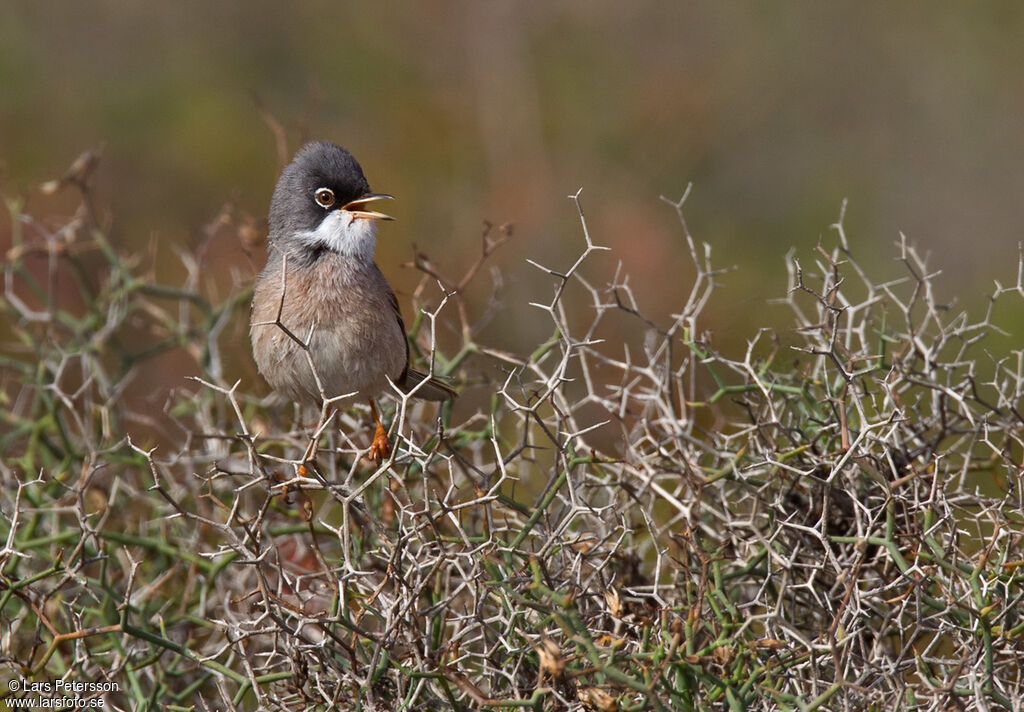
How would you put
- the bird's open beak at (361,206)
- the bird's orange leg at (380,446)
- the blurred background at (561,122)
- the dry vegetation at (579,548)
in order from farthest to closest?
the blurred background at (561,122)
the bird's open beak at (361,206)
the bird's orange leg at (380,446)
the dry vegetation at (579,548)

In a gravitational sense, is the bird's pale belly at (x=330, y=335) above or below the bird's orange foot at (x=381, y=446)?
above

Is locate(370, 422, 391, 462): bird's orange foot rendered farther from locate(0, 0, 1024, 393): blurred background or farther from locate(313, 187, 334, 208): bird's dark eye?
locate(0, 0, 1024, 393): blurred background

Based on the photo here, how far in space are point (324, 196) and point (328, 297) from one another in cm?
42

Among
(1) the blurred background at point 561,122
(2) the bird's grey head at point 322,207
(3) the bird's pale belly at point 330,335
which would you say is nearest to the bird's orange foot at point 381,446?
(3) the bird's pale belly at point 330,335

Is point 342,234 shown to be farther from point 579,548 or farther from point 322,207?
point 579,548

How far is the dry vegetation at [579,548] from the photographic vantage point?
7.37 ft

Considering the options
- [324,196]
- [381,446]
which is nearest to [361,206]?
[324,196]

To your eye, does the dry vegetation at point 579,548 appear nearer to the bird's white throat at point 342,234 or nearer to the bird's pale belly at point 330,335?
the bird's pale belly at point 330,335

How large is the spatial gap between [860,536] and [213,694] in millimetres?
2041

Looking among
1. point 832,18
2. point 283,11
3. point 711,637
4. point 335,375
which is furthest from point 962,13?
point 711,637

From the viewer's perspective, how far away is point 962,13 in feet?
33.0

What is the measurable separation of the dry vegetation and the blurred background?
3754 mm

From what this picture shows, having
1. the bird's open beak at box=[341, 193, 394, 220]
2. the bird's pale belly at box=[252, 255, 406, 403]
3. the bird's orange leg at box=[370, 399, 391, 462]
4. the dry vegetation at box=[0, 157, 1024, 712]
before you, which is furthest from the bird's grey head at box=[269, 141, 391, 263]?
the bird's orange leg at box=[370, 399, 391, 462]

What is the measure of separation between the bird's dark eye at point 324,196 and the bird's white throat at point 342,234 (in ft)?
0.13
